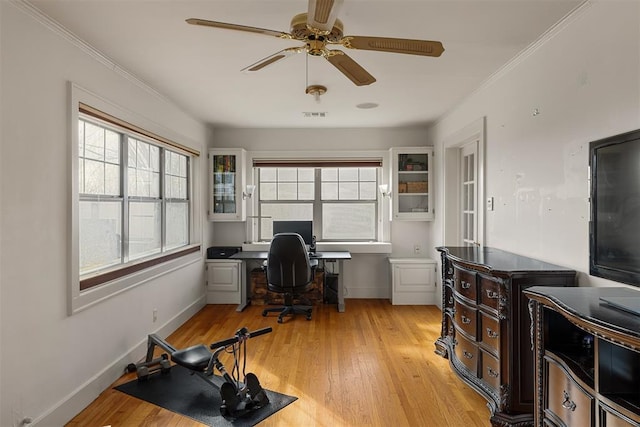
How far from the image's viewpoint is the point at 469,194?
165 inches

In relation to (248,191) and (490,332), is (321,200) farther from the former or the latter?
(490,332)

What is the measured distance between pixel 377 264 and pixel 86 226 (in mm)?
3765

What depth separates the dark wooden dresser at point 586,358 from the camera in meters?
1.31

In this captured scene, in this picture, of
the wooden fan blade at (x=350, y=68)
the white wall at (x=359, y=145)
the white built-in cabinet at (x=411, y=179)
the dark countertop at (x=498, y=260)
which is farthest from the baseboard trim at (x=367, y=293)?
the wooden fan blade at (x=350, y=68)

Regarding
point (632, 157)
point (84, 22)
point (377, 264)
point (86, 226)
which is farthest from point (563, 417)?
point (377, 264)

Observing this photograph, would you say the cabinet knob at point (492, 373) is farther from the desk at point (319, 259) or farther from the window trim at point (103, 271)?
the window trim at point (103, 271)

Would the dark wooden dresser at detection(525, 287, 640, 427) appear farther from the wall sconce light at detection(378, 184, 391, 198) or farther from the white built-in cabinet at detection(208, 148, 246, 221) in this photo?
the white built-in cabinet at detection(208, 148, 246, 221)

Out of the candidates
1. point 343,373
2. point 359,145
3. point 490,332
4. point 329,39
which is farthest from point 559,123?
point 359,145

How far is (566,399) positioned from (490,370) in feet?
2.77

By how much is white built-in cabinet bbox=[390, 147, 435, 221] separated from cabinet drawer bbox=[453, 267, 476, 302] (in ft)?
7.31

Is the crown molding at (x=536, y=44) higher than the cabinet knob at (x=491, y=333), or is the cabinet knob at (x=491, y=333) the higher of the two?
the crown molding at (x=536, y=44)

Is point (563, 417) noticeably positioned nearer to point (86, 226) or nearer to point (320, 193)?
point (86, 226)

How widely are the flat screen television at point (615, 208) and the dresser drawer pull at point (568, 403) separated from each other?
62 centimetres

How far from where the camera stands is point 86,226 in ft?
9.06
